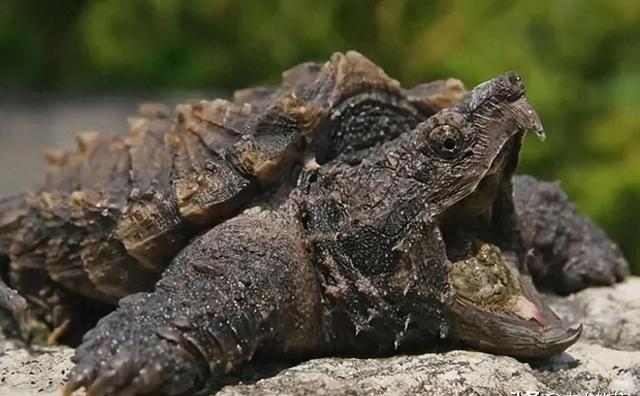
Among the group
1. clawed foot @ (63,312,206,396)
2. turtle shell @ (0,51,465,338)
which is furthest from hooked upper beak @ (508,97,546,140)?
clawed foot @ (63,312,206,396)

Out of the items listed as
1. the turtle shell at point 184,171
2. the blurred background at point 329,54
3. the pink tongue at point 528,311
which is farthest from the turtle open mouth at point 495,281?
the blurred background at point 329,54

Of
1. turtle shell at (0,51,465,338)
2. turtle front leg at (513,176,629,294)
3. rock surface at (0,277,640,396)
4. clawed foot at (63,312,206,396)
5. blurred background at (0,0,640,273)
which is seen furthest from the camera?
blurred background at (0,0,640,273)

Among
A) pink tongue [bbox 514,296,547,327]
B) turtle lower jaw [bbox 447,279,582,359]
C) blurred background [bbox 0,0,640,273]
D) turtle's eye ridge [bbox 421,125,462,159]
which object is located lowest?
turtle lower jaw [bbox 447,279,582,359]

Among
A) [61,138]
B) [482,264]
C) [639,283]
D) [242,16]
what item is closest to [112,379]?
[482,264]

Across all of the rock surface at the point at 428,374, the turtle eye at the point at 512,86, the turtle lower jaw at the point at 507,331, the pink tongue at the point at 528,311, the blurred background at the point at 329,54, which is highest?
the blurred background at the point at 329,54

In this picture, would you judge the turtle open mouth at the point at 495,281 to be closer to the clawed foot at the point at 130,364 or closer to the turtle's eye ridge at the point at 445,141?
the turtle's eye ridge at the point at 445,141

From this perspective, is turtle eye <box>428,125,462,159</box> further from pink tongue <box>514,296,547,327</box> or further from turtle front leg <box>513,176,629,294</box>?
turtle front leg <box>513,176,629,294</box>

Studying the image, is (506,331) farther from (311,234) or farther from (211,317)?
(211,317)
